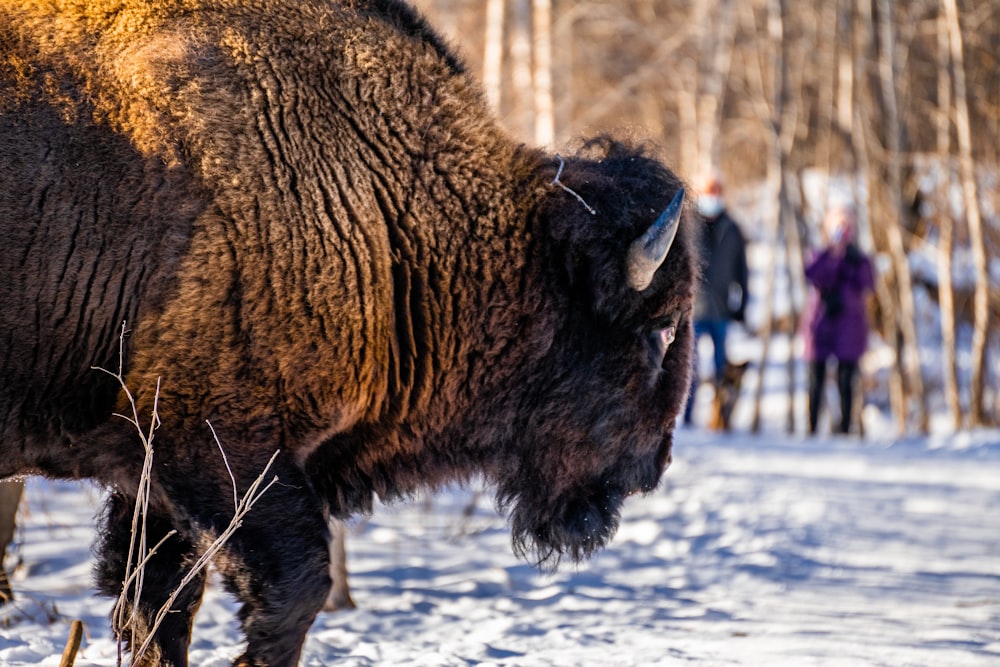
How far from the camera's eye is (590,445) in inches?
160

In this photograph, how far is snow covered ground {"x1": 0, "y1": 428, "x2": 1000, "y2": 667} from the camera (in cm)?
441

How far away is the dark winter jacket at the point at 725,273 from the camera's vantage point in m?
12.1

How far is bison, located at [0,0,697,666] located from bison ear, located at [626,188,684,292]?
0.01 metres

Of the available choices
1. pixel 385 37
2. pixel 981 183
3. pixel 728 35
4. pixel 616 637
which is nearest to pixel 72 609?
pixel 616 637

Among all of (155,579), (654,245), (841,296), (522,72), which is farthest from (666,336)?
(522,72)

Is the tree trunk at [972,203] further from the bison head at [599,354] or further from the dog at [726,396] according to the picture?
the bison head at [599,354]

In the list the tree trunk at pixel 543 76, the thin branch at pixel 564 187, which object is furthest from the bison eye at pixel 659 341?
the tree trunk at pixel 543 76

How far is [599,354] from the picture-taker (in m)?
3.99

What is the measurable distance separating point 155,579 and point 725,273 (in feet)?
31.5

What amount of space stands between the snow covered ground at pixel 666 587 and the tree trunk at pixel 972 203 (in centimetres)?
484

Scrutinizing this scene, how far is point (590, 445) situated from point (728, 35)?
15.5 metres

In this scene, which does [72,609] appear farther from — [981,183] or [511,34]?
[511,34]

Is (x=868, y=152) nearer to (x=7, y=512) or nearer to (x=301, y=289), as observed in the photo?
(x=7, y=512)

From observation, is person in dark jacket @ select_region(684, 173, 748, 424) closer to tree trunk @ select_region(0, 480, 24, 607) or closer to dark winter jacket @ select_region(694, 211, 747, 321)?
dark winter jacket @ select_region(694, 211, 747, 321)
